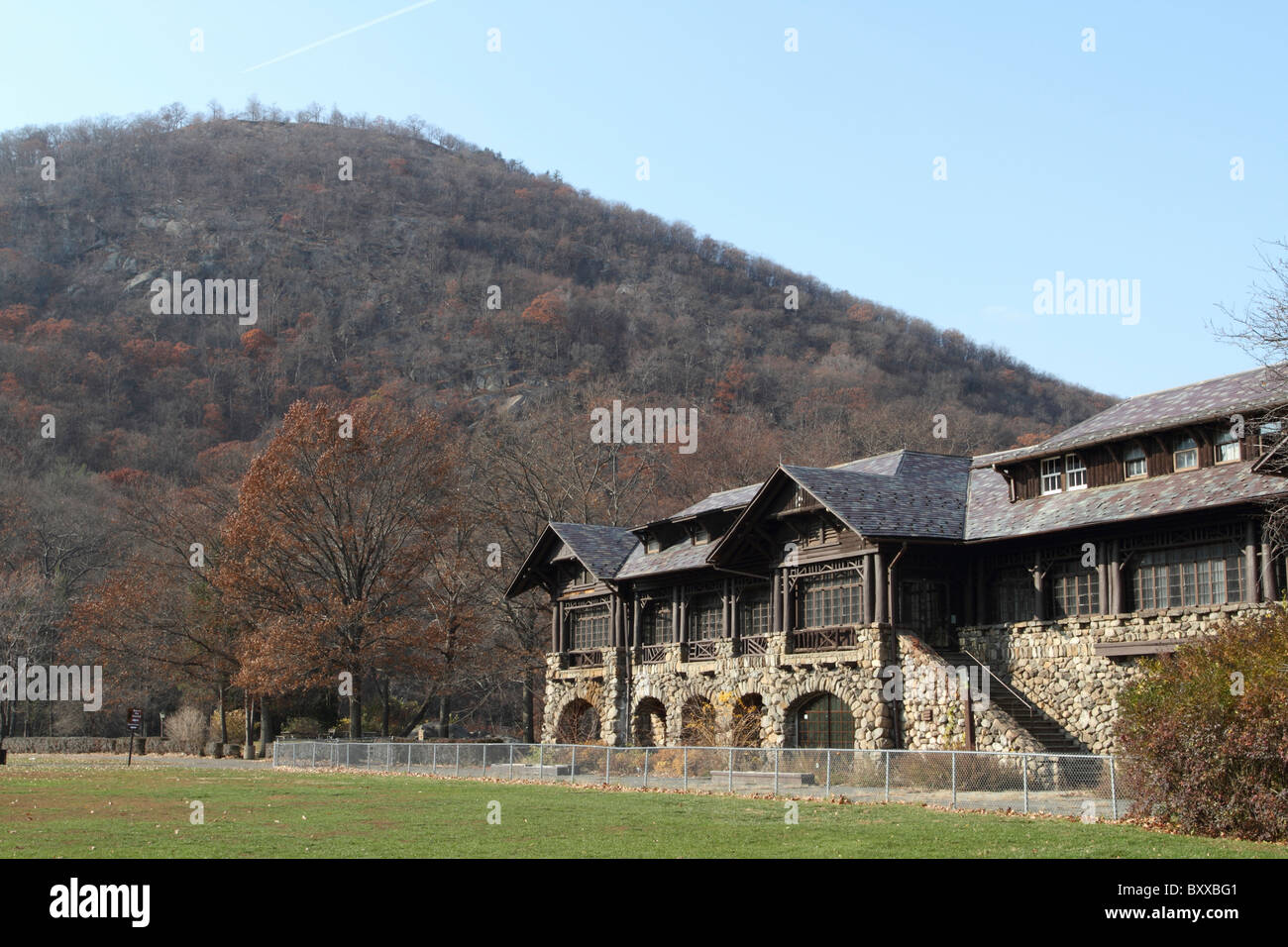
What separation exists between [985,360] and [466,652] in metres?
80.4

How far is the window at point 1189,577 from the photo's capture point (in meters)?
28.4

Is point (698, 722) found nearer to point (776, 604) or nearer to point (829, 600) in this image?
point (776, 604)

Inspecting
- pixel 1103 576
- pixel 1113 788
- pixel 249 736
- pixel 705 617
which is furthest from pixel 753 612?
pixel 249 736

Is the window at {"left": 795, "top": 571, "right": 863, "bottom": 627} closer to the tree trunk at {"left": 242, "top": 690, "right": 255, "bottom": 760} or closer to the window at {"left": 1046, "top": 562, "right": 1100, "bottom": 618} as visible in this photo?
the window at {"left": 1046, "top": 562, "right": 1100, "bottom": 618}

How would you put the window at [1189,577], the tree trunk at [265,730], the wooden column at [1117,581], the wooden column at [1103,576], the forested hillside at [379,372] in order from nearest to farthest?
1. the window at [1189,577]
2. the wooden column at [1117,581]
3. the wooden column at [1103,576]
4. the tree trunk at [265,730]
5. the forested hillside at [379,372]

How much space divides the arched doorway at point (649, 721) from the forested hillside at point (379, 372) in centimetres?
1093

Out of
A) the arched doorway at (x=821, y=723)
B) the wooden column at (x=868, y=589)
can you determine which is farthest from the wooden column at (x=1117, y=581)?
the arched doorway at (x=821, y=723)

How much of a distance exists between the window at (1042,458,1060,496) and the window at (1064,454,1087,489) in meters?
0.35

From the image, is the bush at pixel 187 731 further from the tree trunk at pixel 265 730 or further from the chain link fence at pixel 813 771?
the chain link fence at pixel 813 771

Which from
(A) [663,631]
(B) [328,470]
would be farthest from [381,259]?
(A) [663,631]

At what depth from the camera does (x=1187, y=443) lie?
100 feet
